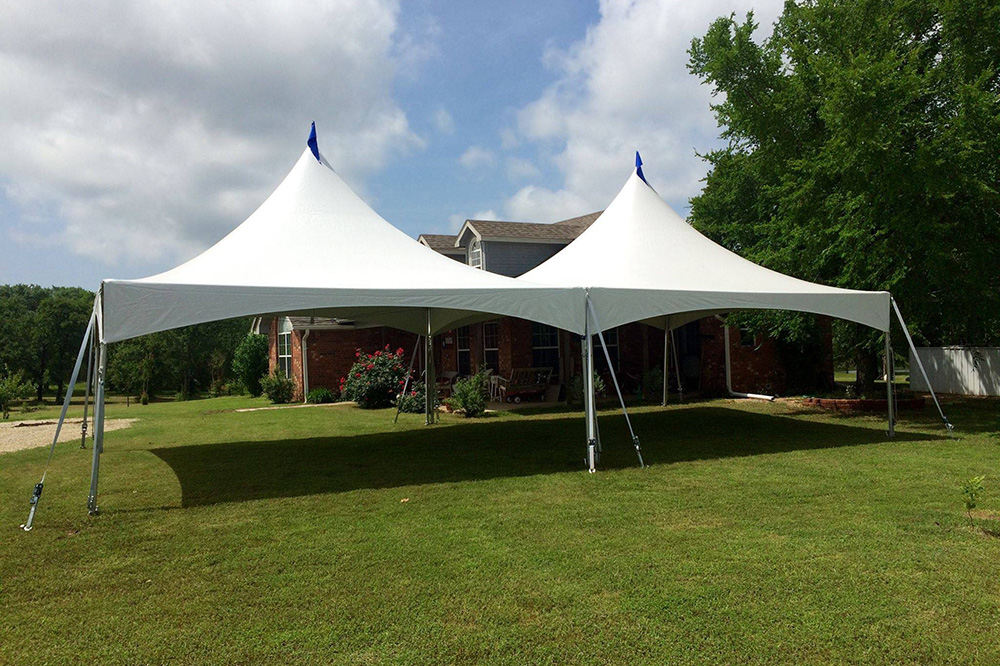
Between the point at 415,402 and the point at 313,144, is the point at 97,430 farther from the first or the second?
the point at 415,402

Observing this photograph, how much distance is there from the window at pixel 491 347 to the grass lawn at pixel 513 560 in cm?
827

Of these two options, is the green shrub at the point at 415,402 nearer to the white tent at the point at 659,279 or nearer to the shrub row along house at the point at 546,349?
the shrub row along house at the point at 546,349

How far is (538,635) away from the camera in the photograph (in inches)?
126

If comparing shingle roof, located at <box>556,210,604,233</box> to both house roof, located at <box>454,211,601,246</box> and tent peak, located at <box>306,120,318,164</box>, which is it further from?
tent peak, located at <box>306,120,318,164</box>

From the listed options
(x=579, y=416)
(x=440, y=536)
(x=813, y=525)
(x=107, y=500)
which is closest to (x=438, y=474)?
(x=440, y=536)

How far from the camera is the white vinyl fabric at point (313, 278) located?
5.98m

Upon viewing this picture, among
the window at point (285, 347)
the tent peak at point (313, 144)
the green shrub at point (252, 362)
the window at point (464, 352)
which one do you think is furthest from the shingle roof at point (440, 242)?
the tent peak at point (313, 144)

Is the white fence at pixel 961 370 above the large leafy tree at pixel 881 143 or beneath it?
beneath

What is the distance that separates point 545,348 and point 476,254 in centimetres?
327

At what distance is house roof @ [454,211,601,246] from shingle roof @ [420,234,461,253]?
1.08 ft

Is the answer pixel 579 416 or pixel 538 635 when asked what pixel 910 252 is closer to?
pixel 579 416

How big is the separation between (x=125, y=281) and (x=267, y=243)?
6.90 feet

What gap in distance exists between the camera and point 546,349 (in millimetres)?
16484

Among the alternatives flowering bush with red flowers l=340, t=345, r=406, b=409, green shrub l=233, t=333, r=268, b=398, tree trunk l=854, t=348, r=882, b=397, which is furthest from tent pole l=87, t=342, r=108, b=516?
green shrub l=233, t=333, r=268, b=398
